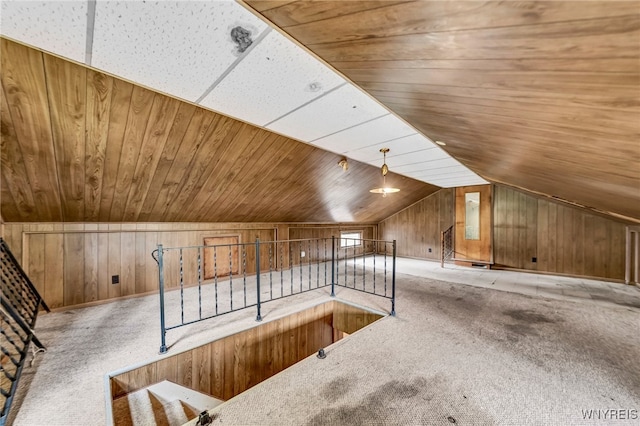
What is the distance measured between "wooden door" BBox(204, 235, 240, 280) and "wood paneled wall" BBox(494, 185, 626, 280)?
19.0 feet

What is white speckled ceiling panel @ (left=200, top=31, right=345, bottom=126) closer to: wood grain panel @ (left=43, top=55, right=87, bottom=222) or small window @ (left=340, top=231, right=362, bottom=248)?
wood grain panel @ (left=43, top=55, right=87, bottom=222)

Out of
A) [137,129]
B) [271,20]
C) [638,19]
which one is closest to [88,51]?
[137,129]

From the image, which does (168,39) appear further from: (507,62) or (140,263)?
(140,263)

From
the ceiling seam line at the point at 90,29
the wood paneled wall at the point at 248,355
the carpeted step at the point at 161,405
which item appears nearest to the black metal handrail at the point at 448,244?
the wood paneled wall at the point at 248,355

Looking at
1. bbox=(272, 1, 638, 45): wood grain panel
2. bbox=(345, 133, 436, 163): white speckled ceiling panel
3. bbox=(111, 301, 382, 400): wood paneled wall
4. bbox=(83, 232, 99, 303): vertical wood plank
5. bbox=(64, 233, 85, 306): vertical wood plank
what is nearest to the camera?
bbox=(272, 1, 638, 45): wood grain panel

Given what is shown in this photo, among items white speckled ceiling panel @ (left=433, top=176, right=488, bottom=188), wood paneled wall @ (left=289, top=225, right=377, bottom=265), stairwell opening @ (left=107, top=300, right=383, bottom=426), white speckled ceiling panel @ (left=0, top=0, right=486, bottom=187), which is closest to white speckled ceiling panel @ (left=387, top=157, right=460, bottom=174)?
white speckled ceiling panel @ (left=433, top=176, right=488, bottom=188)

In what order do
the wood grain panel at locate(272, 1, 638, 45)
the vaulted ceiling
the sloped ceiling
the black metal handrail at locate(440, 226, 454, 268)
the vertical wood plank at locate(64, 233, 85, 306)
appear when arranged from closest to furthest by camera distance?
the wood grain panel at locate(272, 1, 638, 45)
the vaulted ceiling
the sloped ceiling
the vertical wood plank at locate(64, 233, 85, 306)
the black metal handrail at locate(440, 226, 454, 268)

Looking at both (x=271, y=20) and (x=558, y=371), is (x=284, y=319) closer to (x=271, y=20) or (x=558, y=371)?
(x=558, y=371)

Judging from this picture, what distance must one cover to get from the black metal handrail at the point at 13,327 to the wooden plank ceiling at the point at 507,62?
2.44 meters

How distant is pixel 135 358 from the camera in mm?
1986

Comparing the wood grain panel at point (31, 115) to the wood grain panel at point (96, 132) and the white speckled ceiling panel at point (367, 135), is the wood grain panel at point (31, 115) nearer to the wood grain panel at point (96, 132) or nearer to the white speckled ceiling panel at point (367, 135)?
the wood grain panel at point (96, 132)

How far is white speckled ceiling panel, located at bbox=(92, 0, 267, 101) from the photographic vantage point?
3.27 feet

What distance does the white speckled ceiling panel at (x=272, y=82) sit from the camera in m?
1.27

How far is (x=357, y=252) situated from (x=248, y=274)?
139 inches
